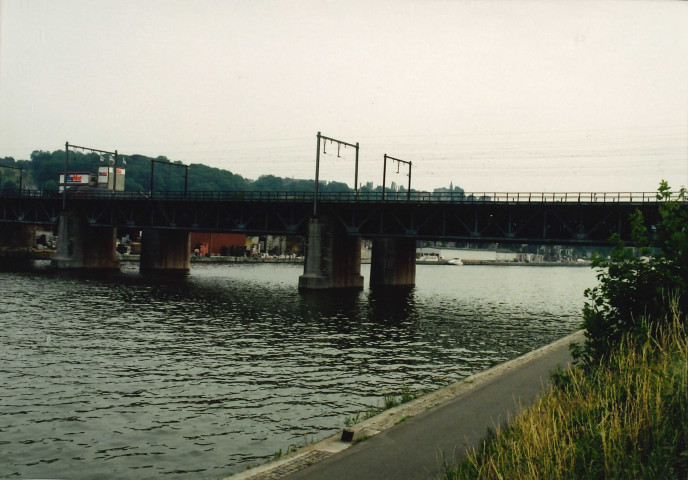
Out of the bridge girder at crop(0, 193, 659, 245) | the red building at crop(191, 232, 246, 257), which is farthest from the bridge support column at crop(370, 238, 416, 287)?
the red building at crop(191, 232, 246, 257)

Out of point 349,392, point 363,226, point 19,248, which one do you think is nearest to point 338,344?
point 349,392

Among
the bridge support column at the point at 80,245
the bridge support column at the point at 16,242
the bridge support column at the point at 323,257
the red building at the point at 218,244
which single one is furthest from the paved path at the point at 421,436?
the red building at the point at 218,244

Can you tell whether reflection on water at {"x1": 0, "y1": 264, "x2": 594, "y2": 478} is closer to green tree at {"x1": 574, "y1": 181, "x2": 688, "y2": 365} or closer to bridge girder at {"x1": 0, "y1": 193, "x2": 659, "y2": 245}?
green tree at {"x1": 574, "y1": 181, "x2": 688, "y2": 365}

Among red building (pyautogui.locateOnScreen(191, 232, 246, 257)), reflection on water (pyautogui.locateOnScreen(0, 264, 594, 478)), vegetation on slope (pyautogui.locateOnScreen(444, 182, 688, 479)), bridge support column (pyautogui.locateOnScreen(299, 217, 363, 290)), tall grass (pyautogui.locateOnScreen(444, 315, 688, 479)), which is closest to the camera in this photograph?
tall grass (pyautogui.locateOnScreen(444, 315, 688, 479))

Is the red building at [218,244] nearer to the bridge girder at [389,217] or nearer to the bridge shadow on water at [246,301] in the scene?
the bridge girder at [389,217]

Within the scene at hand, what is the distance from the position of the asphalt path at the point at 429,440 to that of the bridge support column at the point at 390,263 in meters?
64.3

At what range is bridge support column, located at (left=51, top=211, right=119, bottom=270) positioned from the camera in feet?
311

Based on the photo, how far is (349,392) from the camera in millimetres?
22672

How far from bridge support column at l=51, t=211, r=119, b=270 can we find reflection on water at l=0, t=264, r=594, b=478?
38.0 metres

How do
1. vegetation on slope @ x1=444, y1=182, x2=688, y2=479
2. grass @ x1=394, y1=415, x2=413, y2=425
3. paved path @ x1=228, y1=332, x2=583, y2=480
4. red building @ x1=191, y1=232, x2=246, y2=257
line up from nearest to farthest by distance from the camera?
vegetation on slope @ x1=444, y1=182, x2=688, y2=479 → paved path @ x1=228, y1=332, x2=583, y2=480 → grass @ x1=394, y1=415, x2=413, y2=425 → red building @ x1=191, y1=232, x2=246, y2=257

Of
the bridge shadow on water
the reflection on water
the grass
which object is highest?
the grass

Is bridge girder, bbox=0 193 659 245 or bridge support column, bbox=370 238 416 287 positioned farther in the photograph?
bridge support column, bbox=370 238 416 287

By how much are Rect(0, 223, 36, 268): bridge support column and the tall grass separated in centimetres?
11974

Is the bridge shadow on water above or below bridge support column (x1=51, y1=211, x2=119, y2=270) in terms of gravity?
below
